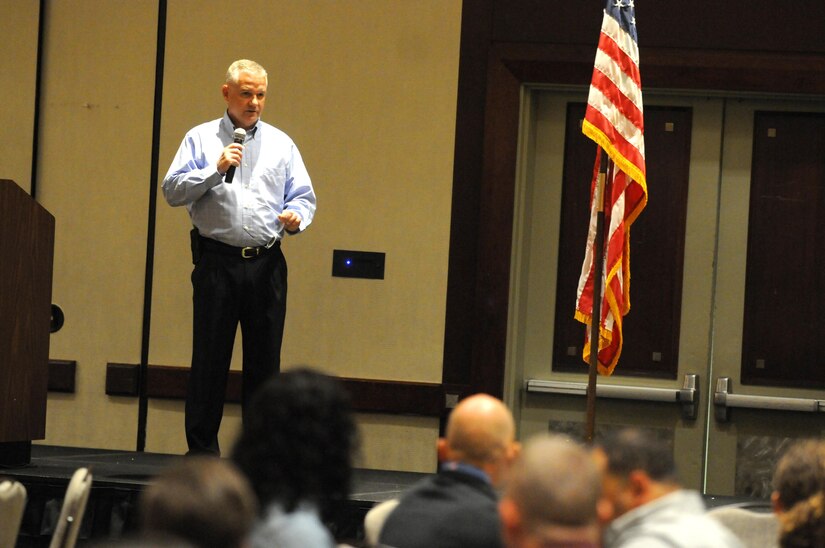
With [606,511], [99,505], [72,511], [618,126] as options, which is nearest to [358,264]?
[618,126]

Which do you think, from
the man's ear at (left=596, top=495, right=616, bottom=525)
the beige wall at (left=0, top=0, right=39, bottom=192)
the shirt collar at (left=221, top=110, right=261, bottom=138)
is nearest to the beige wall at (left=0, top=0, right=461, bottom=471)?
the beige wall at (left=0, top=0, right=39, bottom=192)

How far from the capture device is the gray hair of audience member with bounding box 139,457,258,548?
1.66 metres

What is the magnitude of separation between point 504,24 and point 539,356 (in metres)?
1.65

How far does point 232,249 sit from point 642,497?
2597 millimetres

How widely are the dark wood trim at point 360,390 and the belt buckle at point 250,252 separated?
56.6 inches

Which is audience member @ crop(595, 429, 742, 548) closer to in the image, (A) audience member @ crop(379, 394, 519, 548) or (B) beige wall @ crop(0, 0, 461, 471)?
(A) audience member @ crop(379, 394, 519, 548)

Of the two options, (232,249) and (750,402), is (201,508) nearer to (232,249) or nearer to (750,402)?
(232,249)

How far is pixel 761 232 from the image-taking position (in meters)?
5.97

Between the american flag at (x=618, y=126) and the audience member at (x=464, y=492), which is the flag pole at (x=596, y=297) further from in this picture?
the audience member at (x=464, y=492)

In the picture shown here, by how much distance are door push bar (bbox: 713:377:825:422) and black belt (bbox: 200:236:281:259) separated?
2492 mm

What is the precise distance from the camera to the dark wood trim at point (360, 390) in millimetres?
5902

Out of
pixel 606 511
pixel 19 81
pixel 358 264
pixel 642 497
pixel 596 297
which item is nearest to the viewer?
pixel 606 511

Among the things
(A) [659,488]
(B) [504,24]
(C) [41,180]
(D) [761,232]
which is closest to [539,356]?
(D) [761,232]

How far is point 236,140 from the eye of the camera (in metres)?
4.54
